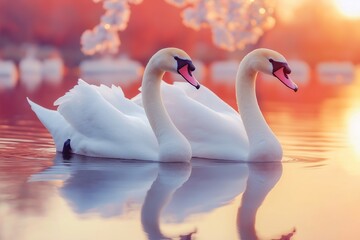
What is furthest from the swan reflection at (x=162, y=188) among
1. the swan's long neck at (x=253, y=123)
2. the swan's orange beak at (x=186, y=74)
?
the swan's orange beak at (x=186, y=74)

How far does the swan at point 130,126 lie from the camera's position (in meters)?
9.23

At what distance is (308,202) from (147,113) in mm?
2494

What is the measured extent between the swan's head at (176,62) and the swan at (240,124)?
1.75ft

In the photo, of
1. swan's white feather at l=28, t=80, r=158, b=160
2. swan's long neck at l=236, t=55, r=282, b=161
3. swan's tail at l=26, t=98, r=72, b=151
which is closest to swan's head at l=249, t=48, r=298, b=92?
swan's long neck at l=236, t=55, r=282, b=161

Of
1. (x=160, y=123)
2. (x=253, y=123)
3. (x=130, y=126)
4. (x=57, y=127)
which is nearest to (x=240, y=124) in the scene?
(x=253, y=123)

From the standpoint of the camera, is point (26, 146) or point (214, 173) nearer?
point (214, 173)

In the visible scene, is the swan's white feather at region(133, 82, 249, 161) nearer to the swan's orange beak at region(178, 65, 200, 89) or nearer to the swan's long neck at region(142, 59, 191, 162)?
the swan's long neck at region(142, 59, 191, 162)

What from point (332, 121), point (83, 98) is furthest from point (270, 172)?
point (332, 121)

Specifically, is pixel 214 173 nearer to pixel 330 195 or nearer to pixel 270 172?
pixel 270 172

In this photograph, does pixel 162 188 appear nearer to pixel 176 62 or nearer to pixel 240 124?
pixel 176 62

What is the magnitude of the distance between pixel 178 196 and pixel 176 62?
6.72 ft

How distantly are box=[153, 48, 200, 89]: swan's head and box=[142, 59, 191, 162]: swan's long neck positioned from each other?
8 cm

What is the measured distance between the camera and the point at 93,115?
31.2ft

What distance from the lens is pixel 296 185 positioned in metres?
8.13
